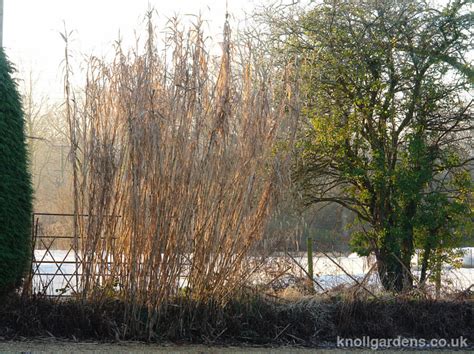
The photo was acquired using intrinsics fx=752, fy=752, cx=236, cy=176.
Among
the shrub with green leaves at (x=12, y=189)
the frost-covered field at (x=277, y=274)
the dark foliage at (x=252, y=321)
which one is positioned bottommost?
the dark foliage at (x=252, y=321)

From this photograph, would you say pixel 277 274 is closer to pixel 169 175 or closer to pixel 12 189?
pixel 169 175

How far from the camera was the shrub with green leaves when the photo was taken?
7.76 metres

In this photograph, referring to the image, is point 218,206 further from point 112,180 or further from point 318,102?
point 318,102

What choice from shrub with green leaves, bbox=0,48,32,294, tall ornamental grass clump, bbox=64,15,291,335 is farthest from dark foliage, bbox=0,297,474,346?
shrub with green leaves, bbox=0,48,32,294

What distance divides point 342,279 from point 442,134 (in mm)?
3760

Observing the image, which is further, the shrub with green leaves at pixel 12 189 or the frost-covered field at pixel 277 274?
the frost-covered field at pixel 277 274

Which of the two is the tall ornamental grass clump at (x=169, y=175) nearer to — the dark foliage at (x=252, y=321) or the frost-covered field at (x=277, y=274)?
the dark foliage at (x=252, y=321)

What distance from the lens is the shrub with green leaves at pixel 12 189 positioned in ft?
25.5

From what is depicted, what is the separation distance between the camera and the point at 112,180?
7949 millimetres

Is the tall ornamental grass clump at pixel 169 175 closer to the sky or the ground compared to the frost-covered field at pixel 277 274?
closer to the sky

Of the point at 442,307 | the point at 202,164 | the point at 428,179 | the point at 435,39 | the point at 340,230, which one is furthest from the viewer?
the point at 340,230

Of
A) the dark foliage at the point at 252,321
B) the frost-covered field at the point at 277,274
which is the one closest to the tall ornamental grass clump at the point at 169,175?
the dark foliage at the point at 252,321

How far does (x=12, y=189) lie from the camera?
312 inches

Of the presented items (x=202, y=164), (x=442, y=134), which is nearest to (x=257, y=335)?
(x=202, y=164)
